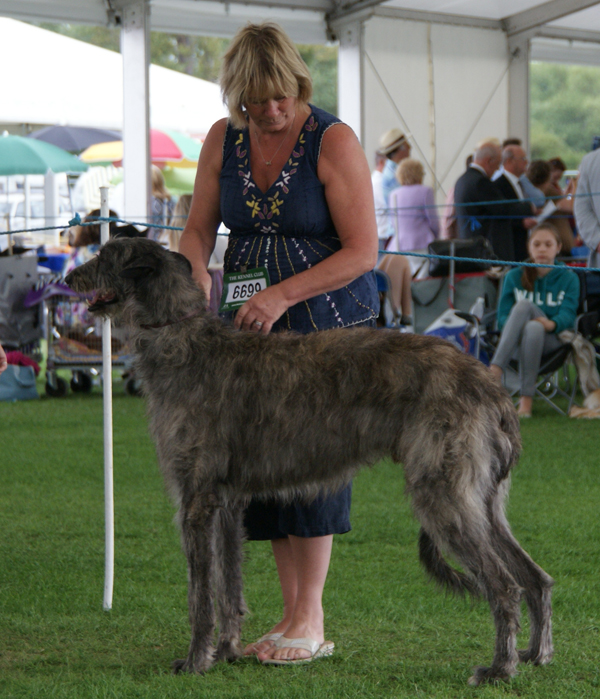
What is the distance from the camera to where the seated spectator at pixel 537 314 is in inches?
277

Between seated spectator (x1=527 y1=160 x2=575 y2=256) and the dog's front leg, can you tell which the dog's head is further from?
seated spectator (x1=527 y1=160 x2=575 y2=256)

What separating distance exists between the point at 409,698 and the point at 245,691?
453 millimetres

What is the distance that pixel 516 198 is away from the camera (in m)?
9.41

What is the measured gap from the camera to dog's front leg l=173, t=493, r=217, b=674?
8.58 ft

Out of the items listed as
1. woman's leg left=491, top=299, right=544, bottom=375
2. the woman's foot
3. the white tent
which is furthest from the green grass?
the white tent

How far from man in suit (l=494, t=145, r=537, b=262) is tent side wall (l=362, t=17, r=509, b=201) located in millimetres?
2741

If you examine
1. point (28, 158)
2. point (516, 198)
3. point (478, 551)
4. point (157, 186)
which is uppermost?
point (28, 158)

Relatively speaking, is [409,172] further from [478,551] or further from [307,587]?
[478,551]

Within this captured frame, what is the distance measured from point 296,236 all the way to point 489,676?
1396mm

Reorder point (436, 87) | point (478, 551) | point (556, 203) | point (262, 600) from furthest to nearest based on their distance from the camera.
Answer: point (436, 87), point (556, 203), point (262, 600), point (478, 551)

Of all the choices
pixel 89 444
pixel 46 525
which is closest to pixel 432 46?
pixel 89 444

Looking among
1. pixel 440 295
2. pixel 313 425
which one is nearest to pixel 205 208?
pixel 313 425

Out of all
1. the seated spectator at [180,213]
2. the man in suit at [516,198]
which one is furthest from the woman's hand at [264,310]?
the man in suit at [516,198]

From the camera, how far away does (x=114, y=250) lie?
2707 millimetres
